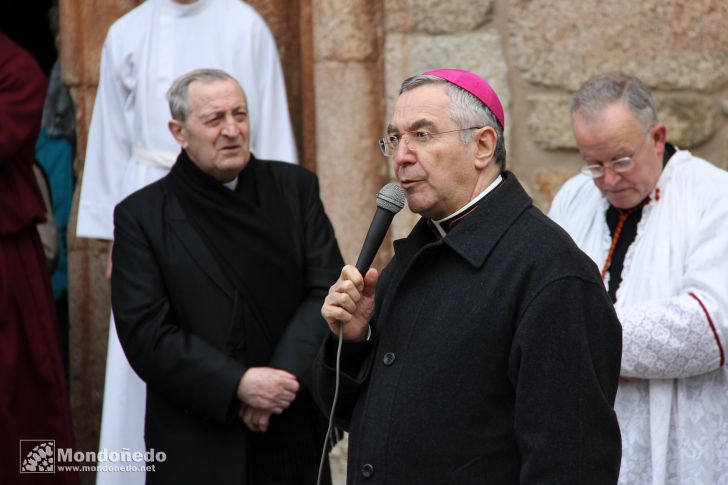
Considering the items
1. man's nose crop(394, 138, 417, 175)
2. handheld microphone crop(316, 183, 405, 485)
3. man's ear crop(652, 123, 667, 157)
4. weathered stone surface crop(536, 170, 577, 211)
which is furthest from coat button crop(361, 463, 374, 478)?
weathered stone surface crop(536, 170, 577, 211)

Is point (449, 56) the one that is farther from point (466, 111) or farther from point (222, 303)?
point (466, 111)

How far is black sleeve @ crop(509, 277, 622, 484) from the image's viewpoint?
8.07 feet

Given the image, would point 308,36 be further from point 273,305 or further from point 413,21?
point 273,305

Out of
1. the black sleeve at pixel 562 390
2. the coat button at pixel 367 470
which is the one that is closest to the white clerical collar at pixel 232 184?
the coat button at pixel 367 470

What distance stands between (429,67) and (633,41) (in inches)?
33.8

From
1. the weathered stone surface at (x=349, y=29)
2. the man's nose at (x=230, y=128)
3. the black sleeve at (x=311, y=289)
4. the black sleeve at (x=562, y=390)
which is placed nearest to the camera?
the black sleeve at (x=562, y=390)

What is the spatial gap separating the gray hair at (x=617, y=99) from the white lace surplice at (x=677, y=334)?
211 mm

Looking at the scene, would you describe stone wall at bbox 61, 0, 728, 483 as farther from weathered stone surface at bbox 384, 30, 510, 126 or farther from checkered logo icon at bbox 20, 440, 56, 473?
checkered logo icon at bbox 20, 440, 56, 473

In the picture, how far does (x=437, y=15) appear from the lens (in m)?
5.01

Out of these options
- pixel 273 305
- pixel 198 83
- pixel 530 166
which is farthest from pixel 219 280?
pixel 530 166

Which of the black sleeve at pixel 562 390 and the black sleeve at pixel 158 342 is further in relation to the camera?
the black sleeve at pixel 158 342

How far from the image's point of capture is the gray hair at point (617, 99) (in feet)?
12.5

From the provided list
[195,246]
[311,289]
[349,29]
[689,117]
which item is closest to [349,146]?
[349,29]

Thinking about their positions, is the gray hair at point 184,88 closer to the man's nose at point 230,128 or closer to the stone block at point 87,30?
the man's nose at point 230,128
